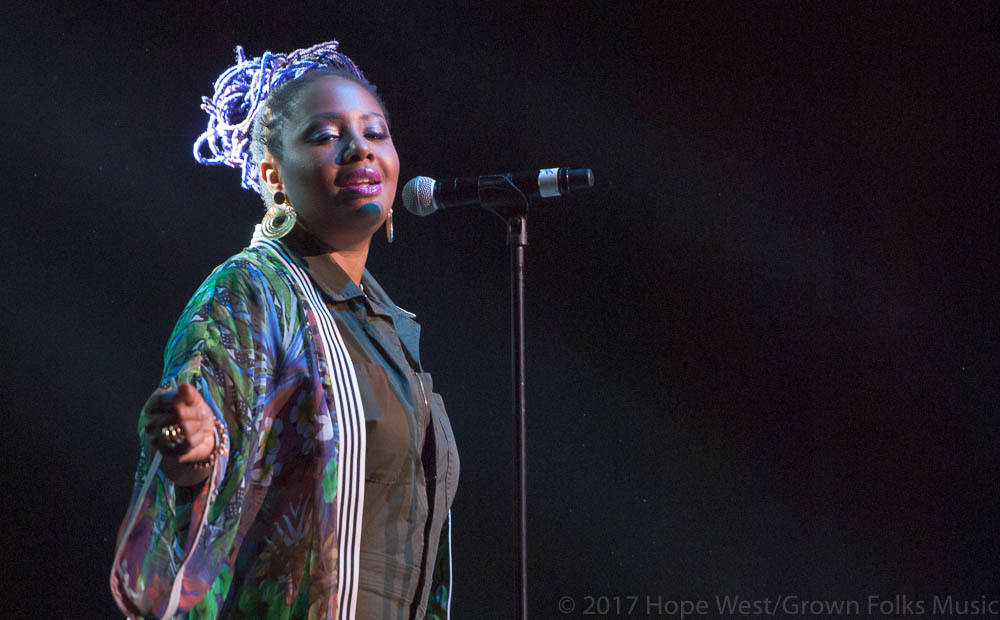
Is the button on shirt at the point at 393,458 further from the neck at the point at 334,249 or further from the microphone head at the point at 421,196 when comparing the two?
the microphone head at the point at 421,196

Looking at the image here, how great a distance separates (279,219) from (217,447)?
22.6 inches

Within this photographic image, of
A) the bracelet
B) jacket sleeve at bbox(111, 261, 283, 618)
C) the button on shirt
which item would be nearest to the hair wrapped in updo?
the button on shirt

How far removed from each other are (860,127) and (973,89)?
0.28 metres

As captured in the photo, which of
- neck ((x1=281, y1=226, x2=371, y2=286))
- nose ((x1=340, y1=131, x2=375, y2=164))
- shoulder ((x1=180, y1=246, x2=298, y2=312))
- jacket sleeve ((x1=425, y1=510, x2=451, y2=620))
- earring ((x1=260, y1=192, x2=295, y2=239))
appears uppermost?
nose ((x1=340, y1=131, x2=375, y2=164))

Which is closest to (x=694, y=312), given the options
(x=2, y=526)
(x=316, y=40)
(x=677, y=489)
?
(x=677, y=489)

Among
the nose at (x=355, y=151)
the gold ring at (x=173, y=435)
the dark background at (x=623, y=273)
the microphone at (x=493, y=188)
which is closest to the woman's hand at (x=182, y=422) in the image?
the gold ring at (x=173, y=435)

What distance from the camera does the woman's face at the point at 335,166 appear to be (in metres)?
1.49

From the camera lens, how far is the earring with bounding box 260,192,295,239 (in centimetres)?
149

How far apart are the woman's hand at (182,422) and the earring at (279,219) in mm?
544

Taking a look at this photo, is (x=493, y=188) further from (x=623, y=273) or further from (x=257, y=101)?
(x=623, y=273)

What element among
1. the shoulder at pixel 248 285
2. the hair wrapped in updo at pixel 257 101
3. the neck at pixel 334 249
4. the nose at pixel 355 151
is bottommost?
the shoulder at pixel 248 285

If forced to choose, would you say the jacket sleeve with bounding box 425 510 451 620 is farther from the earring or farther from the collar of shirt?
the earring

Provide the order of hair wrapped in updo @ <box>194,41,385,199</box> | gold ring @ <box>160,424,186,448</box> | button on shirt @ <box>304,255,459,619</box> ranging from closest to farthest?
gold ring @ <box>160,424,186,448</box>
button on shirt @ <box>304,255,459,619</box>
hair wrapped in updo @ <box>194,41,385,199</box>

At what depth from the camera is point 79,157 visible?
2.14 m
